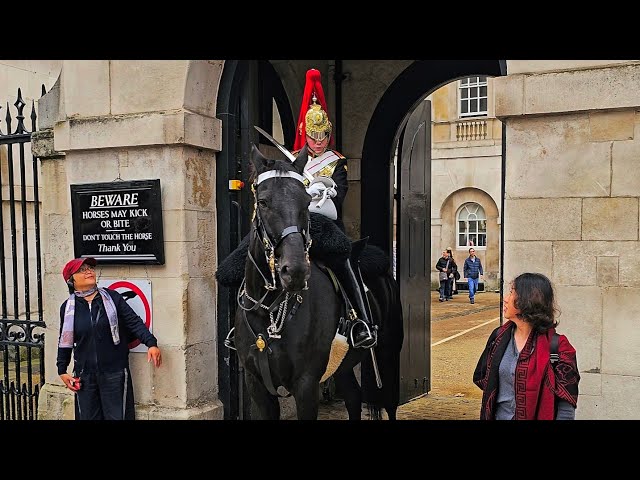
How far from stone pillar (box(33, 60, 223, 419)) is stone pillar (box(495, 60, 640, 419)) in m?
2.34

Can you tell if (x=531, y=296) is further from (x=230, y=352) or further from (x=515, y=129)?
(x=230, y=352)

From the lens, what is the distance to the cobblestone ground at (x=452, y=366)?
7.62 meters

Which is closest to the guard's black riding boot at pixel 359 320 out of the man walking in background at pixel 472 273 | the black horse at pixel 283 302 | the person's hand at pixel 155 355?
the black horse at pixel 283 302

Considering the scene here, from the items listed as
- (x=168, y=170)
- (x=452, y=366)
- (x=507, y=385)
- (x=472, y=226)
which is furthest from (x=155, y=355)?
(x=472, y=226)

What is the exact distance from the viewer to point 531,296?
3.40 m

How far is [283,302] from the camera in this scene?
437 cm

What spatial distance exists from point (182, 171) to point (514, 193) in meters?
2.47

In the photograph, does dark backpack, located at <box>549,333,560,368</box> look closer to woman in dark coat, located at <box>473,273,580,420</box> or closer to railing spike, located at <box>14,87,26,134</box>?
woman in dark coat, located at <box>473,273,580,420</box>

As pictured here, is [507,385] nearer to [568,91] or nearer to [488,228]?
[568,91]

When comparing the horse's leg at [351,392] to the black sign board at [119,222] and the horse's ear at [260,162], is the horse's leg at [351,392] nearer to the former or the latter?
the black sign board at [119,222]

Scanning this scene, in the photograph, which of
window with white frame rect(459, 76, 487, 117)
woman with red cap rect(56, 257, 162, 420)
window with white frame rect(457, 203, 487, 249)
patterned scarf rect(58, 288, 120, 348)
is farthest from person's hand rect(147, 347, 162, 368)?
window with white frame rect(459, 76, 487, 117)

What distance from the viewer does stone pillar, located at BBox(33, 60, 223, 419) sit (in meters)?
5.48

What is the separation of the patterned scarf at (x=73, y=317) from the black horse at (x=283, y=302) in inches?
34.3
